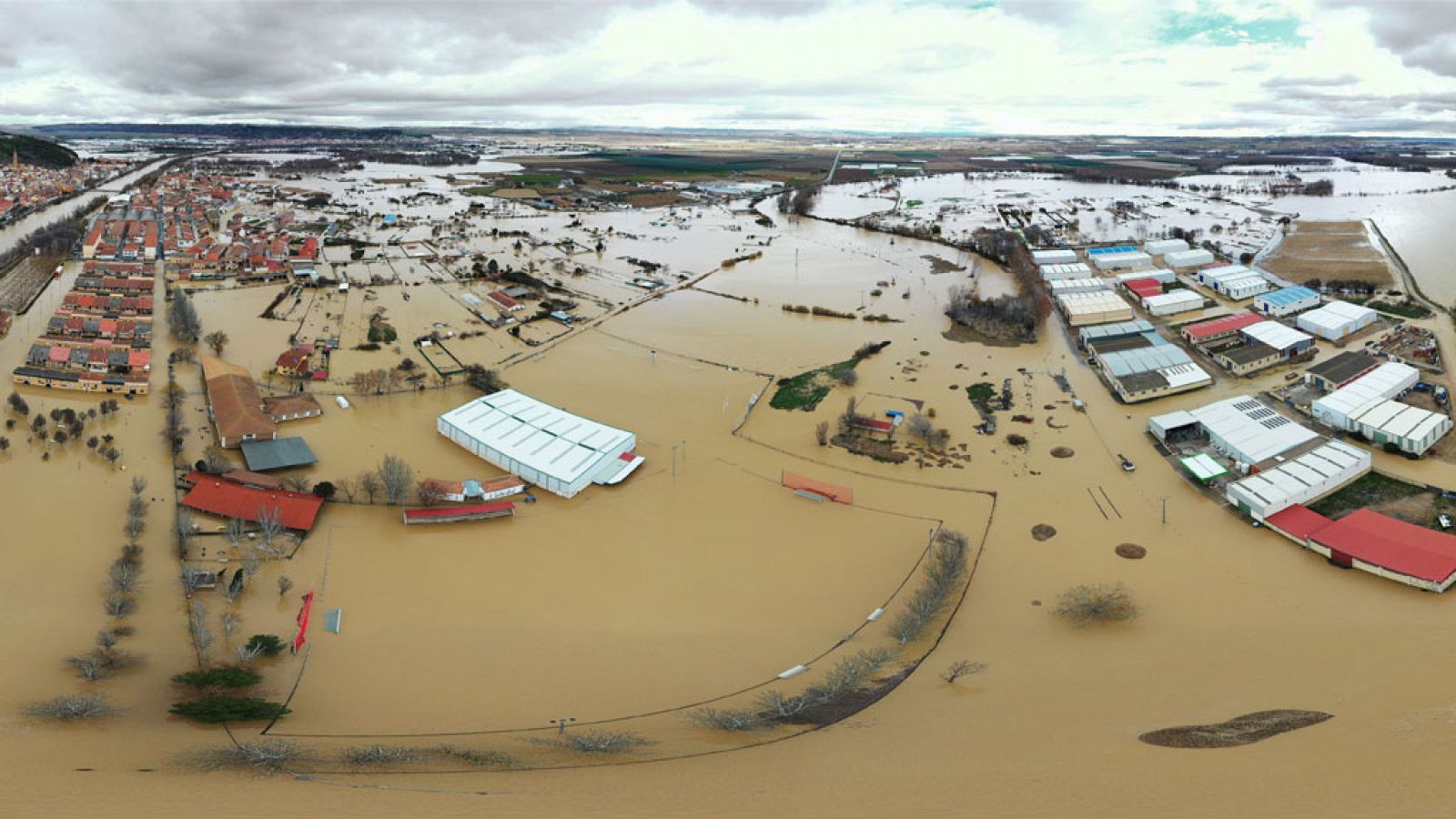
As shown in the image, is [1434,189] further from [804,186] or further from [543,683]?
[543,683]

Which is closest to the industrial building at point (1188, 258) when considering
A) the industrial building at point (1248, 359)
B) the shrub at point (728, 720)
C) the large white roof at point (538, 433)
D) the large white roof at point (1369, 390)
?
the industrial building at point (1248, 359)

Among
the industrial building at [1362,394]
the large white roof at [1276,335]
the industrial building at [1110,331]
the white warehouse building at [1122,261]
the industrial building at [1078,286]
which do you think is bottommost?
the industrial building at [1362,394]

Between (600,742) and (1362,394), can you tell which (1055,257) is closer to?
(1362,394)

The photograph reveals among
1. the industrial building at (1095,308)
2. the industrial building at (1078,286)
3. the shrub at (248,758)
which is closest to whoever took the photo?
the shrub at (248,758)

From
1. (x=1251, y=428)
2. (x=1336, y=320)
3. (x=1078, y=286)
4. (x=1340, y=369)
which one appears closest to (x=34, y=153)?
(x=1078, y=286)

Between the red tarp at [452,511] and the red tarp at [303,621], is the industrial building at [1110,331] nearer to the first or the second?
the red tarp at [452,511]

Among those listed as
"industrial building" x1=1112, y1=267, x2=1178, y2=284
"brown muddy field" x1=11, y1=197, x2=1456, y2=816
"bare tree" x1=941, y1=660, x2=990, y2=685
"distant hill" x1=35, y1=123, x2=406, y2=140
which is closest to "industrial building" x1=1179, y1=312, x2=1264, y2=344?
"industrial building" x1=1112, y1=267, x2=1178, y2=284
